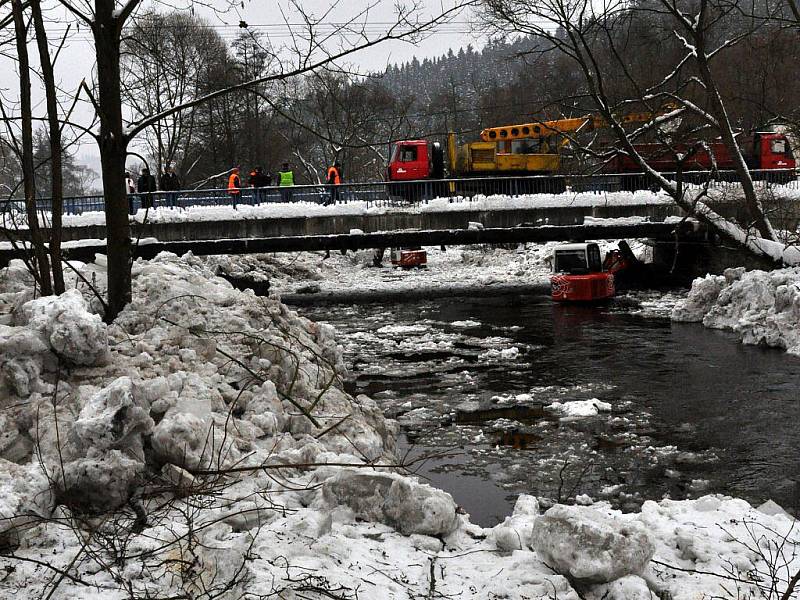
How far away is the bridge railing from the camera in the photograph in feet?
90.2

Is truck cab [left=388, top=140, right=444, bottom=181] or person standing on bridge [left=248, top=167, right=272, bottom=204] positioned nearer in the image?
person standing on bridge [left=248, top=167, right=272, bottom=204]

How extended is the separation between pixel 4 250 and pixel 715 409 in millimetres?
21711

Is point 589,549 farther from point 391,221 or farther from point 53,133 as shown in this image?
point 391,221

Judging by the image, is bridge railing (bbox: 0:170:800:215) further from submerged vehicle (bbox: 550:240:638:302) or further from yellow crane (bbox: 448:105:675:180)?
yellow crane (bbox: 448:105:675:180)

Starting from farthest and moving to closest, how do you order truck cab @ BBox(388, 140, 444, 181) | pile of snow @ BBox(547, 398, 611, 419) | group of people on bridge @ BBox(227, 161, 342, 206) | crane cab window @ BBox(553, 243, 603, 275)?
truck cab @ BBox(388, 140, 444, 181) < group of people on bridge @ BBox(227, 161, 342, 206) < crane cab window @ BBox(553, 243, 603, 275) < pile of snow @ BBox(547, 398, 611, 419)

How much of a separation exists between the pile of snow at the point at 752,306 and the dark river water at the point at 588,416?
483 mm

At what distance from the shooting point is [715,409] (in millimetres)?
11609

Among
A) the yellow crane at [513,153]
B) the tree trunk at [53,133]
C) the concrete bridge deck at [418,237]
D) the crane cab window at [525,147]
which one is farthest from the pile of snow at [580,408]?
the crane cab window at [525,147]

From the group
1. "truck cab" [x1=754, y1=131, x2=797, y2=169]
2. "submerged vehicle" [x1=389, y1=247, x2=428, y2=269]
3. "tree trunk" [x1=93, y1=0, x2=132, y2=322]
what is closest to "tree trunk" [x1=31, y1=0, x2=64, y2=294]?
"tree trunk" [x1=93, y1=0, x2=132, y2=322]

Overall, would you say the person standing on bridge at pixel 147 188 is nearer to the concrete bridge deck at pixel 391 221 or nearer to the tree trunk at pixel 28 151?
the concrete bridge deck at pixel 391 221

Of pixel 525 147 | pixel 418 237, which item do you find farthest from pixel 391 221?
pixel 525 147

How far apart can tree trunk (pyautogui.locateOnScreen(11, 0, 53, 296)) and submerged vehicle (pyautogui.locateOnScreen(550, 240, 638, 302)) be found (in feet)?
62.7

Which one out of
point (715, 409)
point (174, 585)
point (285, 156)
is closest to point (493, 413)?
point (715, 409)

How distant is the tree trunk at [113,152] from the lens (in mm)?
7438
